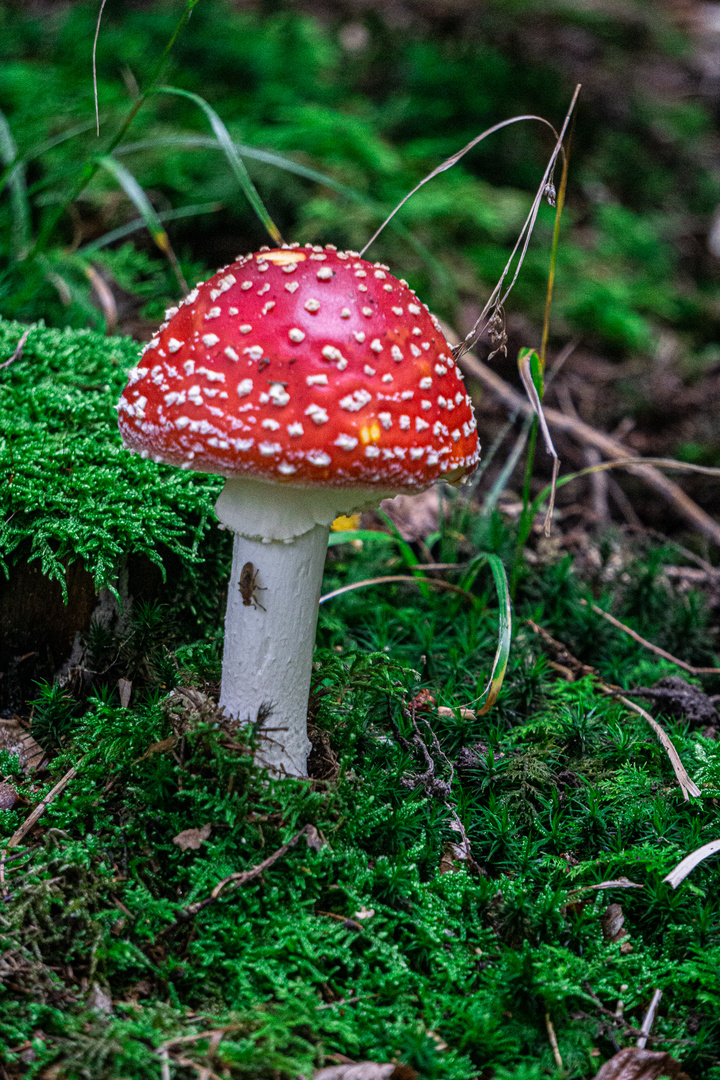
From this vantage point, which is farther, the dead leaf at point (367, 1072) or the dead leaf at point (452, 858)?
the dead leaf at point (452, 858)

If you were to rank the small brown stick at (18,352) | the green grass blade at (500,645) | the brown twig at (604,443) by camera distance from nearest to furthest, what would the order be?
the green grass blade at (500,645), the small brown stick at (18,352), the brown twig at (604,443)

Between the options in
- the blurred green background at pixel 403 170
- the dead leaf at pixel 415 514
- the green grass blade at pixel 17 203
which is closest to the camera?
the green grass blade at pixel 17 203

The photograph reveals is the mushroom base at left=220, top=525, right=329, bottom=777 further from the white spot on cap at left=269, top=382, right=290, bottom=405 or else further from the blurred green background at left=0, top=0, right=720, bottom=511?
the blurred green background at left=0, top=0, right=720, bottom=511

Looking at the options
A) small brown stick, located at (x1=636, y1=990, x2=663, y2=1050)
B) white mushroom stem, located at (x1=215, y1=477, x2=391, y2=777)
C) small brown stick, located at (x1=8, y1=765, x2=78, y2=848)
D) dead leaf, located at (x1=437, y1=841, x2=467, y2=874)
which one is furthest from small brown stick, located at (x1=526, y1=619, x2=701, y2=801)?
small brown stick, located at (x1=8, y1=765, x2=78, y2=848)

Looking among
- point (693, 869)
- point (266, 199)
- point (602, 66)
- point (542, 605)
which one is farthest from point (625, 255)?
point (693, 869)

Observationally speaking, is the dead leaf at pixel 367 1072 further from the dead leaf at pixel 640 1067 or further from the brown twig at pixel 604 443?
the brown twig at pixel 604 443

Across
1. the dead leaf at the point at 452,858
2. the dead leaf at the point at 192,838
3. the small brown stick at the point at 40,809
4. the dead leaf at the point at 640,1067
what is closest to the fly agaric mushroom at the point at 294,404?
the dead leaf at the point at 192,838
